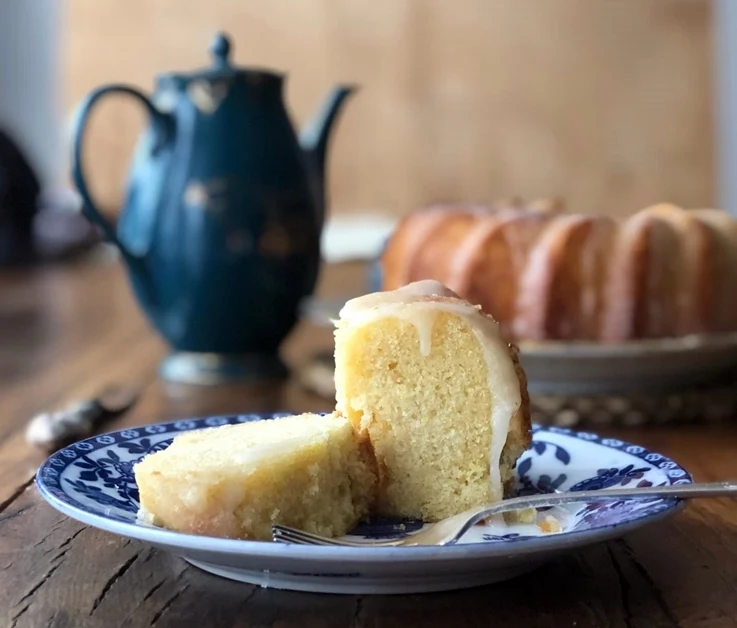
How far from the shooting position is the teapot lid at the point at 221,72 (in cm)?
143

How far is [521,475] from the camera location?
83 centimetres

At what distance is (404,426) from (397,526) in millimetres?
75

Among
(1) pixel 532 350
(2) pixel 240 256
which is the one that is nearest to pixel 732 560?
(1) pixel 532 350

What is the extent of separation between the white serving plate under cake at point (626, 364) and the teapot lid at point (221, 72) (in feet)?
1.42

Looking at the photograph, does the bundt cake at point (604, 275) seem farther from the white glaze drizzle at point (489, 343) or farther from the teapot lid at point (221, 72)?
the white glaze drizzle at point (489, 343)

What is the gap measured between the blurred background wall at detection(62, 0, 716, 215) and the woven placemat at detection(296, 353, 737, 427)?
2.63 metres

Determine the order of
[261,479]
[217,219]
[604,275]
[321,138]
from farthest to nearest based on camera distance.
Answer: [321,138] → [217,219] → [604,275] → [261,479]

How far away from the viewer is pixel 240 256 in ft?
4.61

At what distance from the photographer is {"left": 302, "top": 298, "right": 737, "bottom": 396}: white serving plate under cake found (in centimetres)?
115

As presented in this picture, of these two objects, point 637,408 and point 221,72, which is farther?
point 221,72

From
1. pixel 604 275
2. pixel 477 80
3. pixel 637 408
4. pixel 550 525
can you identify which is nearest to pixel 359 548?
pixel 550 525

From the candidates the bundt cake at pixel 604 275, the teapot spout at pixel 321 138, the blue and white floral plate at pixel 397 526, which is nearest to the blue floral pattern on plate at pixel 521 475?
the blue and white floral plate at pixel 397 526

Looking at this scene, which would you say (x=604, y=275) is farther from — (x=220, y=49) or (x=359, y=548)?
(x=359, y=548)

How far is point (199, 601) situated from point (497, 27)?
3364 millimetres
